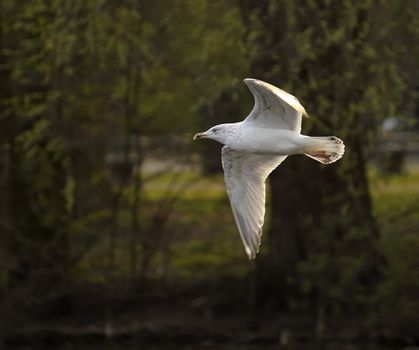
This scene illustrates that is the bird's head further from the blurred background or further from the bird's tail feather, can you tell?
the blurred background

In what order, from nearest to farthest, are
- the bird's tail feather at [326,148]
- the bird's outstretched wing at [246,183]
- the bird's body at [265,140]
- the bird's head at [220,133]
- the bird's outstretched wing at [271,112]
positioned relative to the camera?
1. the bird's outstretched wing at [271,112]
2. the bird's tail feather at [326,148]
3. the bird's body at [265,140]
4. the bird's head at [220,133]
5. the bird's outstretched wing at [246,183]

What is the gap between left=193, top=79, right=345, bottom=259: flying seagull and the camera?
23.6ft

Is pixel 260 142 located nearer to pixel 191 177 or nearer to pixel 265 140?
pixel 265 140

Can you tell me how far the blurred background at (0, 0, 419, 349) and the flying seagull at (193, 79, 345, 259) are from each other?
2.04 m

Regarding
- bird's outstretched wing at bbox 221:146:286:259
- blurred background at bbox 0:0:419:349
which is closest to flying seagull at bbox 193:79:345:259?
bird's outstretched wing at bbox 221:146:286:259

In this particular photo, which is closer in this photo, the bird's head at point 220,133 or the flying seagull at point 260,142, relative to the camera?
the flying seagull at point 260,142

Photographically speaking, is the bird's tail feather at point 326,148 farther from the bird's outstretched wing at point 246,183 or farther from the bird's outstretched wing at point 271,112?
the bird's outstretched wing at point 246,183

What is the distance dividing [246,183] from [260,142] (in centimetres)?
84

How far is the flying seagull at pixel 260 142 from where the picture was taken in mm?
7191

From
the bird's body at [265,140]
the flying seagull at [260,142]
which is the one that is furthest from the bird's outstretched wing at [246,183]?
the bird's body at [265,140]

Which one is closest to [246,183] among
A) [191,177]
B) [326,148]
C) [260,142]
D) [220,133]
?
[220,133]

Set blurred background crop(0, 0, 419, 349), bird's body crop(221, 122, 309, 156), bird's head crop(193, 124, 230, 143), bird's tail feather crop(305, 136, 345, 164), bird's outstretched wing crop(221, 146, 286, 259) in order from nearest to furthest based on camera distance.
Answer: bird's tail feather crop(305, 136, 345, 164) < bird's body crop(221, 122, 309, 156) < bird's head crop(193, 124, 230, 143) < bird's outstretched wing crop(221, 146, 286, 259) < blurred background crop(0, 0, 419, 349)

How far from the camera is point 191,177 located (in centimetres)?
1237

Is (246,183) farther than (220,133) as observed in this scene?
Yes
